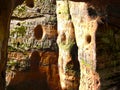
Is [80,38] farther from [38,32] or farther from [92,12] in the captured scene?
[38,32]

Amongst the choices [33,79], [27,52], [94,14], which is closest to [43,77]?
[33,79]

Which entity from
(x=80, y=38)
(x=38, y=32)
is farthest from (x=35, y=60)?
(x=80, y=38)

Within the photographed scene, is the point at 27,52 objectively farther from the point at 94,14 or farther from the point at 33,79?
the point at 94,14

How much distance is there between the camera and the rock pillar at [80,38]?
1220cm

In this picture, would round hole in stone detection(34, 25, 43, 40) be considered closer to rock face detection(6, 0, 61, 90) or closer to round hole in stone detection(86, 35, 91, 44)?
rock face detection(6, 0, 61, 90)

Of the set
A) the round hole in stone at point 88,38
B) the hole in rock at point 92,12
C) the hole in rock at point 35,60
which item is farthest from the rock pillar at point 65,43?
the hole in rock at point 92,12

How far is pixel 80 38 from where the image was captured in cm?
1362

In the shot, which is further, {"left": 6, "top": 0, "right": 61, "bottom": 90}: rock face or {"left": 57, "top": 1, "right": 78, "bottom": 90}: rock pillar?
{"left": 6, "top": 0, "right": 61, "bottom": 90}: rock face

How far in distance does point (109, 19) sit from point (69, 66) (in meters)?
4.57

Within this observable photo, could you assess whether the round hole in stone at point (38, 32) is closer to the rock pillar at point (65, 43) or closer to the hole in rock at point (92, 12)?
the rock pillar at point (65, 43)

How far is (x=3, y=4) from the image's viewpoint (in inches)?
221

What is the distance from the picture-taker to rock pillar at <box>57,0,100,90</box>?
1220 cm

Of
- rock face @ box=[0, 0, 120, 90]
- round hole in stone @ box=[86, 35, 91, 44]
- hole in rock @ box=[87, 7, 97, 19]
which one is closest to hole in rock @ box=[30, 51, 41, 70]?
rock face @ box=[0, 0, 120, 90]

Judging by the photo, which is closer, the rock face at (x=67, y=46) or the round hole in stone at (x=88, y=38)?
the rock face at (x=67, y=46)
